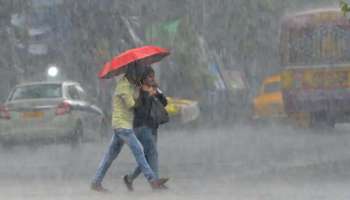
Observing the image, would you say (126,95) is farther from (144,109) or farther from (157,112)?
(157,112)

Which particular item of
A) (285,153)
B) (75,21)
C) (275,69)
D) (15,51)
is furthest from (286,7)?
A: (285,153)

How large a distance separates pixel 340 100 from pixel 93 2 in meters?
10.6

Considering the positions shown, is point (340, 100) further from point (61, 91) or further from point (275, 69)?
point (275, 69)

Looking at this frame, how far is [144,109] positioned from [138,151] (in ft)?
1.71

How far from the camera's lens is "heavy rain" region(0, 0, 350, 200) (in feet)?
44.8

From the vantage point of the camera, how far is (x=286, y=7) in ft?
127

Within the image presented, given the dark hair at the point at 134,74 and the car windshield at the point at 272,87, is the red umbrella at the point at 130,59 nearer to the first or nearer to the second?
the dark hair at the point at 134,74

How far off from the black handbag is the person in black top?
25 millimetres

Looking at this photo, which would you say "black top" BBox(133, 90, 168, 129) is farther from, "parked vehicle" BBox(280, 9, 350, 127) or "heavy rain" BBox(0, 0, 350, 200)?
"parked vehicle" BBox(280, 9, 350, 127)

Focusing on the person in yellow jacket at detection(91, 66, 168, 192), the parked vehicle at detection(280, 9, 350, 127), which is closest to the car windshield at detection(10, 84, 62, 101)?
the parked vehicle at detection(280, 9, 350, 127)

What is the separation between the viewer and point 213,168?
16.5m

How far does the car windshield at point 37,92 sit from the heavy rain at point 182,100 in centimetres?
3

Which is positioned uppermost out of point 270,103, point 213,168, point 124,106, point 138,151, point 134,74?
point 134,74

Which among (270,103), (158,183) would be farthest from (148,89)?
(270,103)
